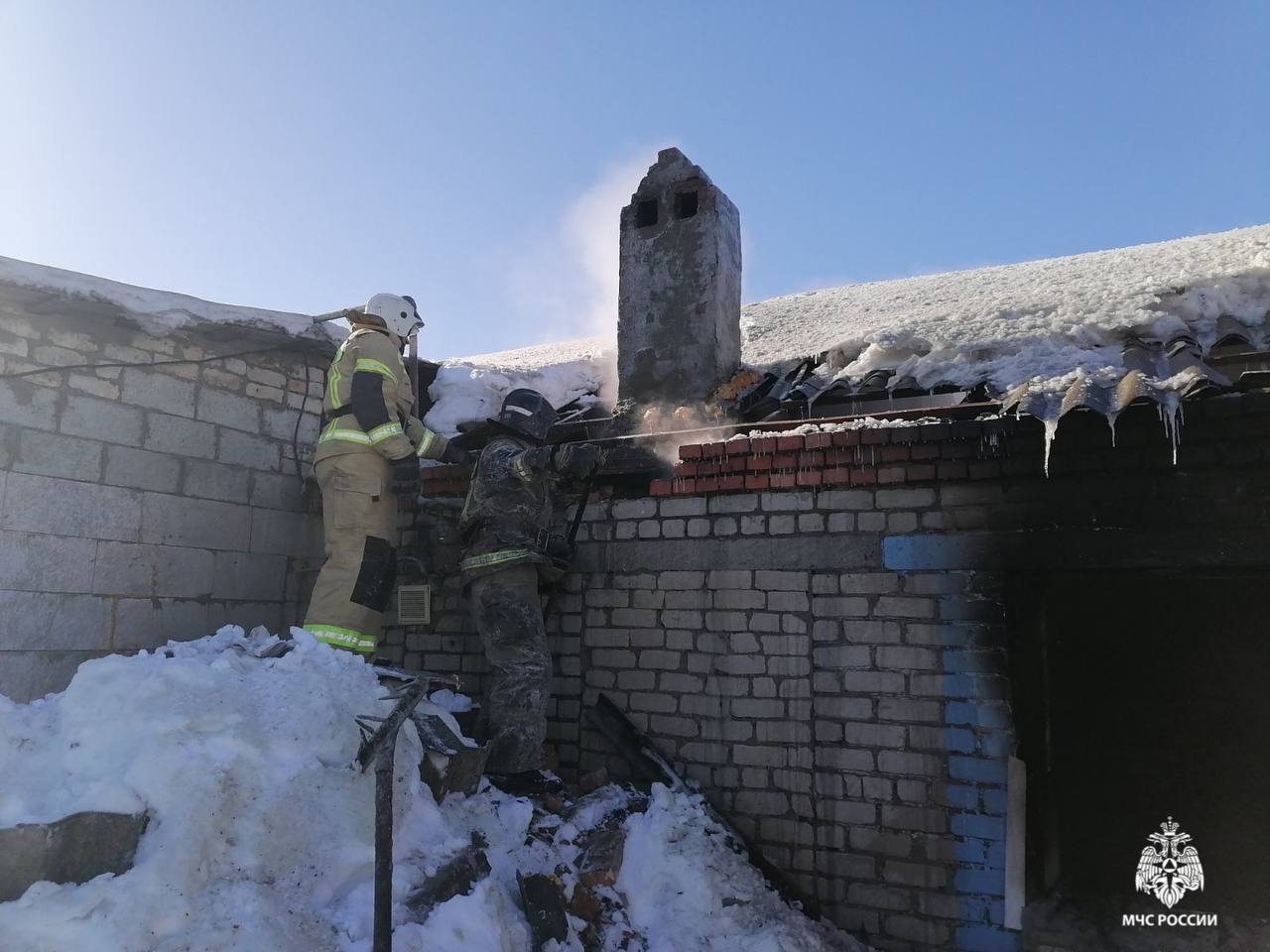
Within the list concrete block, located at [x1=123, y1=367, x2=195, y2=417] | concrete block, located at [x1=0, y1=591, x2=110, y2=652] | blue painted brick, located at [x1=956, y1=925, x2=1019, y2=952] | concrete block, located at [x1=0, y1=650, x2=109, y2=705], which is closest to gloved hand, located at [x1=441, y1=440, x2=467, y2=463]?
concrete block, located at [x1=123, y1=367, x2=195, y2=417]

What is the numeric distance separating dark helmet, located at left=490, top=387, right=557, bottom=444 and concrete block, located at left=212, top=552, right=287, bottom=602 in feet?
6.62

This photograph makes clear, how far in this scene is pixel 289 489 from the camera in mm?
6555

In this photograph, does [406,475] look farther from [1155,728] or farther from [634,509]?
[1155,728]

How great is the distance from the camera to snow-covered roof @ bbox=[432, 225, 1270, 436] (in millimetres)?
4969

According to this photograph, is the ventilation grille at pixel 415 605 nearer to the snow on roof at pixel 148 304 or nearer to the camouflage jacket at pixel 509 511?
the camouflage jacket at pixel 509 511

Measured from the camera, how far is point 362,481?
5367mm

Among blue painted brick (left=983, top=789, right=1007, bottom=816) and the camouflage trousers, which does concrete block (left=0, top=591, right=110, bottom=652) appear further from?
blue painted brick (left=983, top=789, right=1007, bottom=816)

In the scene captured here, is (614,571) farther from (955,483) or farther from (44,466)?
(44,466)

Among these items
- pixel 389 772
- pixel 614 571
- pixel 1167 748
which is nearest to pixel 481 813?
pixel 389 772

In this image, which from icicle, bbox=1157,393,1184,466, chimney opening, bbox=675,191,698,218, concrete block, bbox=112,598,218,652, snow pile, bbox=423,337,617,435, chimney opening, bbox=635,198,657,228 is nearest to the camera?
icicle, bbox=1157,393,1184,466

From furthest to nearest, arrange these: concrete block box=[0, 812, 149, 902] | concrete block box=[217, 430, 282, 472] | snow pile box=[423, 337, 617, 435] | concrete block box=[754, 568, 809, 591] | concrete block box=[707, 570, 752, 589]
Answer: snow pile box=[423, 337, 617, 435] → concrete block box=[217, 430, 282, 472] → concrete block box=[707, 570, 752, 589] → concrete block box=[754, 568, 809, 591] → concrete block box=[0, 812, 149, 902]

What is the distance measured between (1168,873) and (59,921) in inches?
209

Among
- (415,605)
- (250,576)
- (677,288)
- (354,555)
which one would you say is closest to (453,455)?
(354,555)

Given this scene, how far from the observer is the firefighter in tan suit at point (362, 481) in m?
5.21
